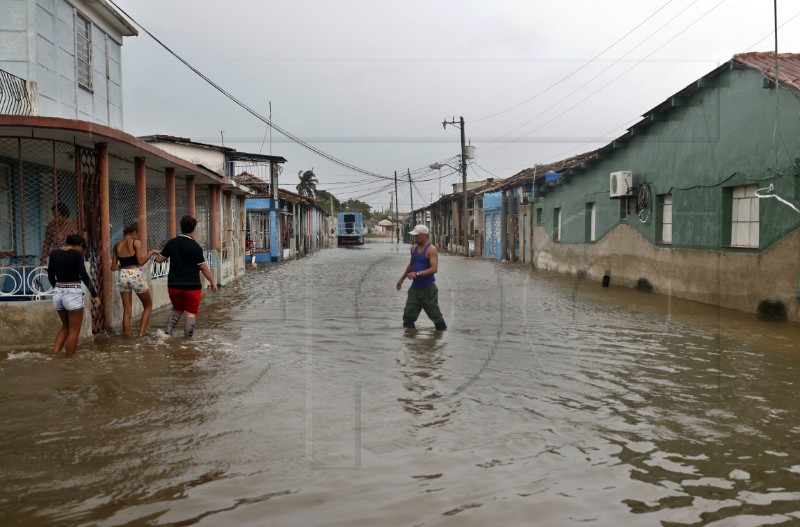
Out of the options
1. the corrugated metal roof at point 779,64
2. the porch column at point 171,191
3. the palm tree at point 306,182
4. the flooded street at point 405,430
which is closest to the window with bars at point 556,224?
the corrugated metal roof at point 779,64

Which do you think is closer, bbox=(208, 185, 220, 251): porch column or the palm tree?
bbox=(208, 185, 220, 251): porch column

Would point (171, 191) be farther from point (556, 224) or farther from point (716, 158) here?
point (556, 224)

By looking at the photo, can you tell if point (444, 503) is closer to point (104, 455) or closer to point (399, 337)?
point (104, 455)

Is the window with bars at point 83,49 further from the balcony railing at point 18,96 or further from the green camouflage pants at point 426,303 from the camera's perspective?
the green camouflage pants at point 426,303

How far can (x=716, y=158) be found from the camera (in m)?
13.4

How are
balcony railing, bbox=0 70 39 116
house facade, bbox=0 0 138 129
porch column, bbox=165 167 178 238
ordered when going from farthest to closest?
porch column, bbox=165 167 178 238 → house facade, bbox=0 0 138 129 → balcony railing, bbox=0 70 39 116

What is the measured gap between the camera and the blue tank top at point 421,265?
968 centimetres

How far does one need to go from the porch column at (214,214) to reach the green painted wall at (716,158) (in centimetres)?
→ 1115

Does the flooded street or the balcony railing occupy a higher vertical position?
the balcony railing

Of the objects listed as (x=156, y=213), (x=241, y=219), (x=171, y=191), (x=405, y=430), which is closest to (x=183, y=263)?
(x=405, y=430)

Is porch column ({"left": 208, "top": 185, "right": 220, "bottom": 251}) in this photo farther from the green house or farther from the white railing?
the green house

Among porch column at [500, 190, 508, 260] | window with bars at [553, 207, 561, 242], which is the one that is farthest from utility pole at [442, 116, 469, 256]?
window with bars at [553, 207, 561, 242]

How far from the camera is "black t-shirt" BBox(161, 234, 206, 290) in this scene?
891cm

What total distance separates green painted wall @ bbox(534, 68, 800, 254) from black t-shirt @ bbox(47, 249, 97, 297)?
1084 centimetres
